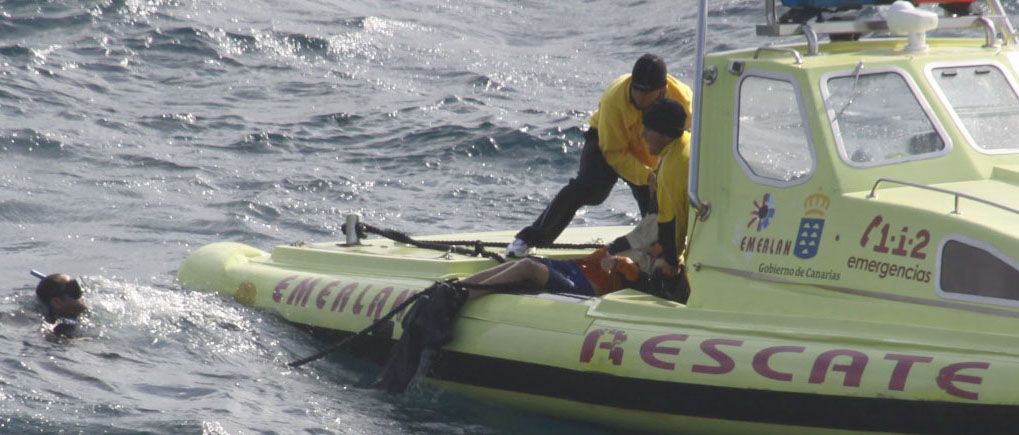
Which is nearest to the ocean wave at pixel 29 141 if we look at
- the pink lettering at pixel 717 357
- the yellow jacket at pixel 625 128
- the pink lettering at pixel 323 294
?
the pink lettering at pixel 323 294

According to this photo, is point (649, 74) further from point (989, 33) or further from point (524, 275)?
point (989, 33)

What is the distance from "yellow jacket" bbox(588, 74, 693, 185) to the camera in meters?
8.15

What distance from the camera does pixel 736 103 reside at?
272 inches

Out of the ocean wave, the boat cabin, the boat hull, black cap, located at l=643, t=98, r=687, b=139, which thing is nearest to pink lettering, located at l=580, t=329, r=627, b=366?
the boat hull

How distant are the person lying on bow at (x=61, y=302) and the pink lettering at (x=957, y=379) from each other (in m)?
5.08

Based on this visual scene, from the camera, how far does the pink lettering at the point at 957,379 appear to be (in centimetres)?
583

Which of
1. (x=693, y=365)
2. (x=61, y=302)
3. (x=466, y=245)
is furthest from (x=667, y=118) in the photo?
(x=61, y=302)

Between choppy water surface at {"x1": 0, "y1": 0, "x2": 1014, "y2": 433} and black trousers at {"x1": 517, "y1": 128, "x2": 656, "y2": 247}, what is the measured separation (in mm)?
1272

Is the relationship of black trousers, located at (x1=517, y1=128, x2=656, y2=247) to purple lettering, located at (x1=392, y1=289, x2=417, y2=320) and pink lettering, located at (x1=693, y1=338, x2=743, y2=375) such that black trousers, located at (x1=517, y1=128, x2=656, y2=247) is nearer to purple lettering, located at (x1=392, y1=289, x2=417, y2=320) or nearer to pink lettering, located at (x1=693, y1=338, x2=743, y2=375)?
purple lettering, located at (x1=392, y1=289, x2=417, y2=320)

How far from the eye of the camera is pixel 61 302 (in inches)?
350

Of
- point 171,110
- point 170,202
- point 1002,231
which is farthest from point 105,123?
point 1002,231

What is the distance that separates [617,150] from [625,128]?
0.14 meters

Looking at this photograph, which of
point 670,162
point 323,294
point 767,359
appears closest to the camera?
point 767,359

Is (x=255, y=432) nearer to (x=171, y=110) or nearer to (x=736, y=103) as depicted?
(x=736, y=103)
